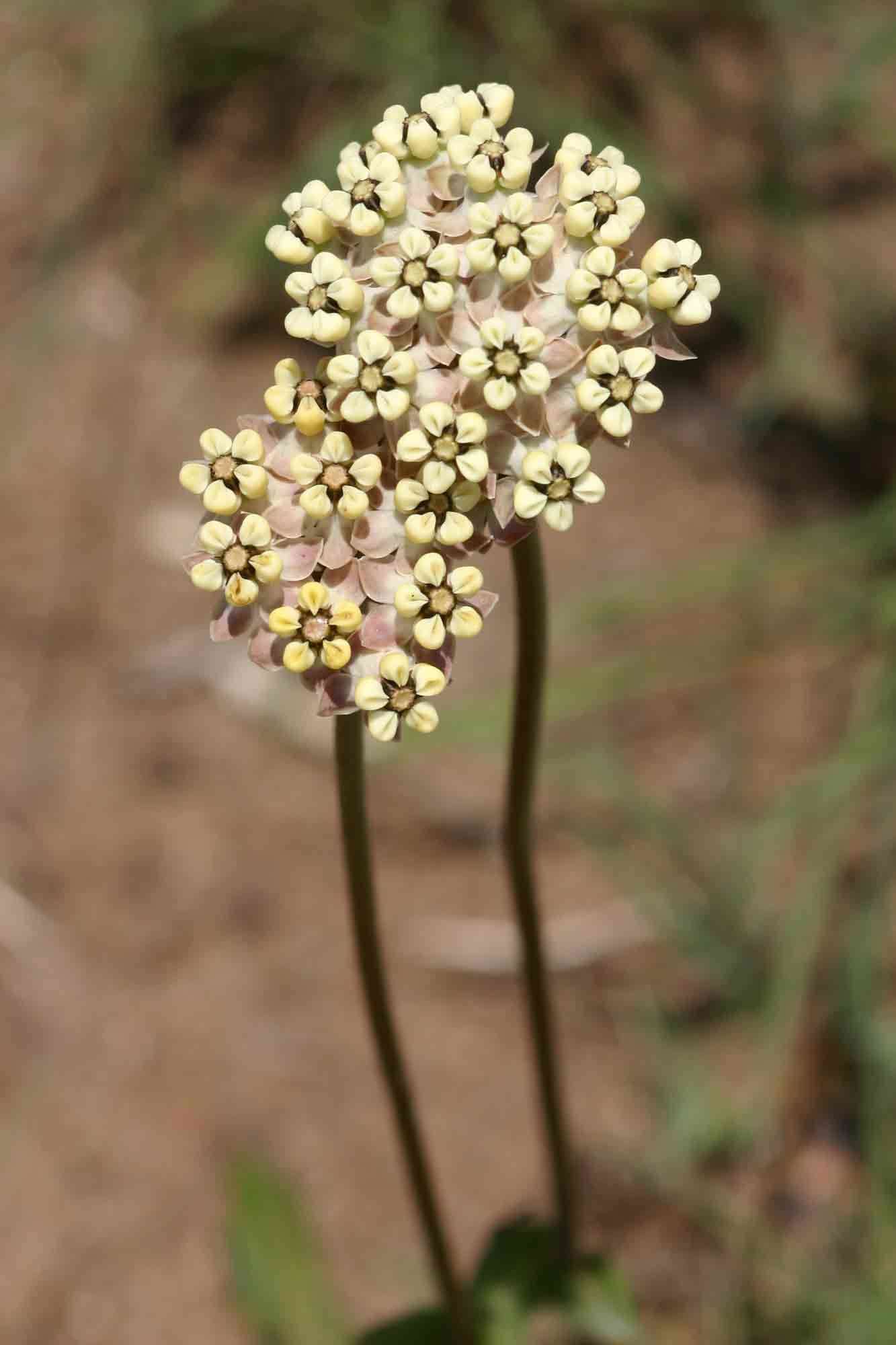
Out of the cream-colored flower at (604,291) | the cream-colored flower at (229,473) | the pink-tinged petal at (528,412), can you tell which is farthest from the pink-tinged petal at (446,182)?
the cream-colored flower at (229,473)

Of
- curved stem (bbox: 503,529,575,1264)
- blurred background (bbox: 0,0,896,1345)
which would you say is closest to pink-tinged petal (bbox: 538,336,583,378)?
curved stem (bbox: 503,529,575,1264)

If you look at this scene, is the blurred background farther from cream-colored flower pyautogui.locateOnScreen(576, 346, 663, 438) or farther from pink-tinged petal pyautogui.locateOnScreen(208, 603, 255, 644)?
cream-colored flower pyautogui.locateOnScreen(576, 346, 663, 438)


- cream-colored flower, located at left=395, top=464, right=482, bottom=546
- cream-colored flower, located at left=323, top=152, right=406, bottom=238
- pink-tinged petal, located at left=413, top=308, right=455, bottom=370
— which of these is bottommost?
cream-colored flower, located at left=395, top=464, right=482, bottom=546

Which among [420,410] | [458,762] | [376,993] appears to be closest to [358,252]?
[420,410]

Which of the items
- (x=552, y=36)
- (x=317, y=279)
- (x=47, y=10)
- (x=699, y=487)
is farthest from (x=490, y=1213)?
(x=47, y=10)

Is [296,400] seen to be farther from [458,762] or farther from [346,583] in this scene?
[458,762]

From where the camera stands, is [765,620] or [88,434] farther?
[88,434]

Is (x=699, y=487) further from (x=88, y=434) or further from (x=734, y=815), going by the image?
(x=88, y=434)
